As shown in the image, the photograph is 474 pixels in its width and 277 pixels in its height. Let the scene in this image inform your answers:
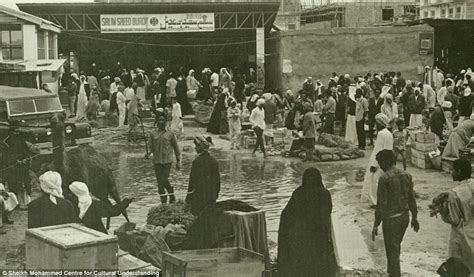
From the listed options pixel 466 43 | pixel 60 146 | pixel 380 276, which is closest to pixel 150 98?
pixel 466 43

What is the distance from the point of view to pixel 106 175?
1115 cm

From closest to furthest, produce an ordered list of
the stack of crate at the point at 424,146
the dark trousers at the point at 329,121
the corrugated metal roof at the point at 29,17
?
the stack of crate at the point at 424,146
the dark trousers at the point at 329,121
the corrugated metal roof at the point at 29,17

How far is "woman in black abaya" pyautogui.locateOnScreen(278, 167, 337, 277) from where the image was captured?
737 centimetres

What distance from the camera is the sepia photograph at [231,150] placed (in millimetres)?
7480

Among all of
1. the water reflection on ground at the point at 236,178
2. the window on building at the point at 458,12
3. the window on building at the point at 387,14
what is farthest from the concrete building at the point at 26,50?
the window on building at the point at 458,12

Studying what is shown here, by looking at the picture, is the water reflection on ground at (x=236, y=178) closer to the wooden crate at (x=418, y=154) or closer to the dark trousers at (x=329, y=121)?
the wooden crate at (x=418, y=154)

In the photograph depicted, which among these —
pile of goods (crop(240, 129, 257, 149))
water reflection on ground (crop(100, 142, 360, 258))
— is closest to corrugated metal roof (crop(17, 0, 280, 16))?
water reflection on ground (crop(100, 142, 360, 258))

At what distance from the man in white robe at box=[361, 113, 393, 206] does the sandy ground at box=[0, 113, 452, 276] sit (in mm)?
351

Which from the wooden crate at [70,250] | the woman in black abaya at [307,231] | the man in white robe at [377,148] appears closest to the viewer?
the wooden crate at [70,250]

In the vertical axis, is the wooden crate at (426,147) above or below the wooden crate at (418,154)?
above

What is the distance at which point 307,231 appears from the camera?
7387 millimetres

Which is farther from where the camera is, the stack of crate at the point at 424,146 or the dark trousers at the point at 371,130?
the dark trousers at the point at 371,130

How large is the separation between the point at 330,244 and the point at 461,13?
5079 cm

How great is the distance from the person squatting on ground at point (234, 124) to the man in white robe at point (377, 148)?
771cm
